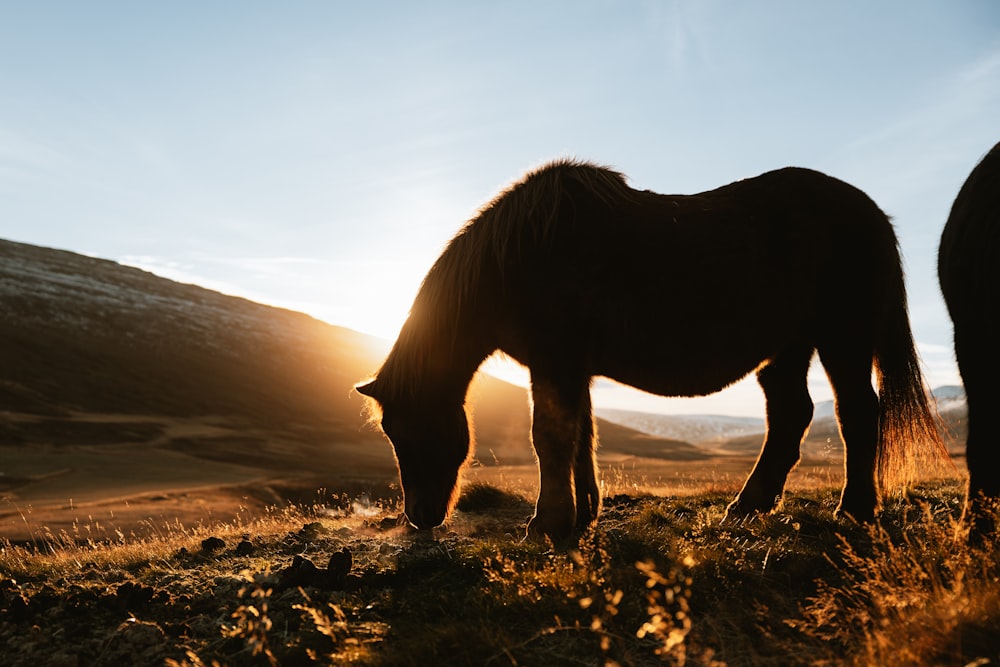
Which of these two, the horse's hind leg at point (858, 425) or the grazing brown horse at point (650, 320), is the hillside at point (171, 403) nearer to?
the grazing brown horse at point (650, 320)

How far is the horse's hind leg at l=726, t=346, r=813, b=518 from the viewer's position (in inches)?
229

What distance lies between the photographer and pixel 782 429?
587 cm

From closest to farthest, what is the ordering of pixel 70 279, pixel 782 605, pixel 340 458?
pixel 782 605 < pixel 340 458 < pixel 70 279

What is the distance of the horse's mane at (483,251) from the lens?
4.94 meters

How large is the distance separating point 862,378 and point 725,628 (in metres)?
3.28

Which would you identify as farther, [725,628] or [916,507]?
[916,507]

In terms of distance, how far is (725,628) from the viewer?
3.02 metres

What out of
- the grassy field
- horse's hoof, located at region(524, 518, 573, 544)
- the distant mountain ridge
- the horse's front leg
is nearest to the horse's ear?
the grassy field

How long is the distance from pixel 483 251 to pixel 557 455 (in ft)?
5.71

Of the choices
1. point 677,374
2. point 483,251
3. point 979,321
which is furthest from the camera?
point 483,251

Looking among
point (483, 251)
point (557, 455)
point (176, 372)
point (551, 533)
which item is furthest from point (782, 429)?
point (176, 372)

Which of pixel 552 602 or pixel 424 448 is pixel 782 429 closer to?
pixel 424 448

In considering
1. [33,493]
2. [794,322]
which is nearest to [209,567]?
[794,322]

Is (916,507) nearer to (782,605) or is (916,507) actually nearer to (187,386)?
(782,605)
